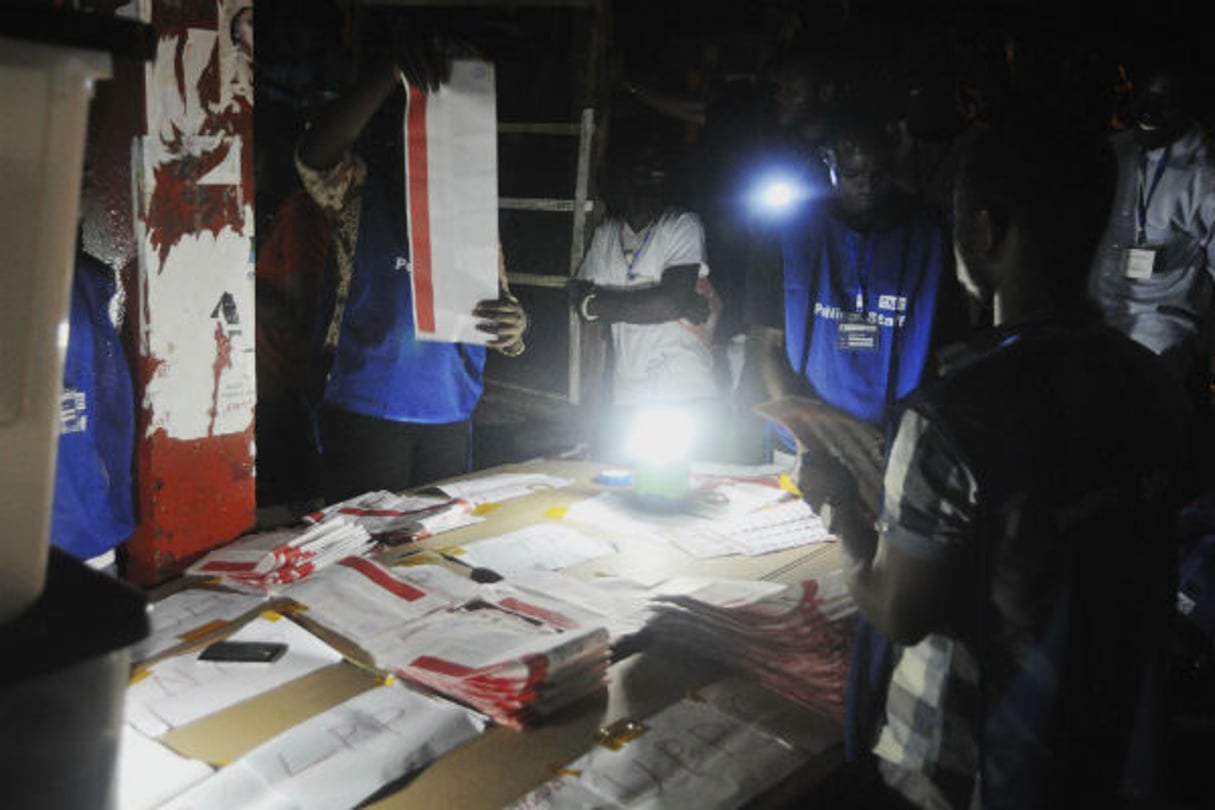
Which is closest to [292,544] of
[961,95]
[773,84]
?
[773,84]

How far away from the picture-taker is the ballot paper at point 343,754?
135 cm

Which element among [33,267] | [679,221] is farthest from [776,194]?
[33,267]

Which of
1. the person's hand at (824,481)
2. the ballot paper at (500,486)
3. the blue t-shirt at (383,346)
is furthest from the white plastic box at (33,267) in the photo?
the blue t-shirt at (383,346)

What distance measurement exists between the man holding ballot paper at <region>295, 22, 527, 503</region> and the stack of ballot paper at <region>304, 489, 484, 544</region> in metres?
0.49

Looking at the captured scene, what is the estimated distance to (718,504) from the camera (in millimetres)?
2912

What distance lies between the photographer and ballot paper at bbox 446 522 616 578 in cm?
233

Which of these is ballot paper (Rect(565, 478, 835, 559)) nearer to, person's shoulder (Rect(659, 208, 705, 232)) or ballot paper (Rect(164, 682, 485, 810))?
ballot paper (Rect(164, 682, 485, 810))

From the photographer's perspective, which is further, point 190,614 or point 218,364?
point 218,364

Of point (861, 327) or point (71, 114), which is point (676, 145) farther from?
point (71, 114)

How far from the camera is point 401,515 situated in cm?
265

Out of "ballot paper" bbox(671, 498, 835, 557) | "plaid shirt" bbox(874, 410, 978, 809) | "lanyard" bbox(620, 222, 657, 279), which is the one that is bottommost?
"ballot paper" bbox(671, 498, 835, 557)

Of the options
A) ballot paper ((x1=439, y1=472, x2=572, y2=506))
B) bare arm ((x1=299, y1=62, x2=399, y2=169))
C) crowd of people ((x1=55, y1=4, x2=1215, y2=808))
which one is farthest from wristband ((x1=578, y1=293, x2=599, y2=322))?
bare arm ((x1=299, y1=62, x2=399, y2=169))

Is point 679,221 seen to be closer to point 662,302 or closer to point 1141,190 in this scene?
point 662,302

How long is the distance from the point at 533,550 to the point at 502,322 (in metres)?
0.71
